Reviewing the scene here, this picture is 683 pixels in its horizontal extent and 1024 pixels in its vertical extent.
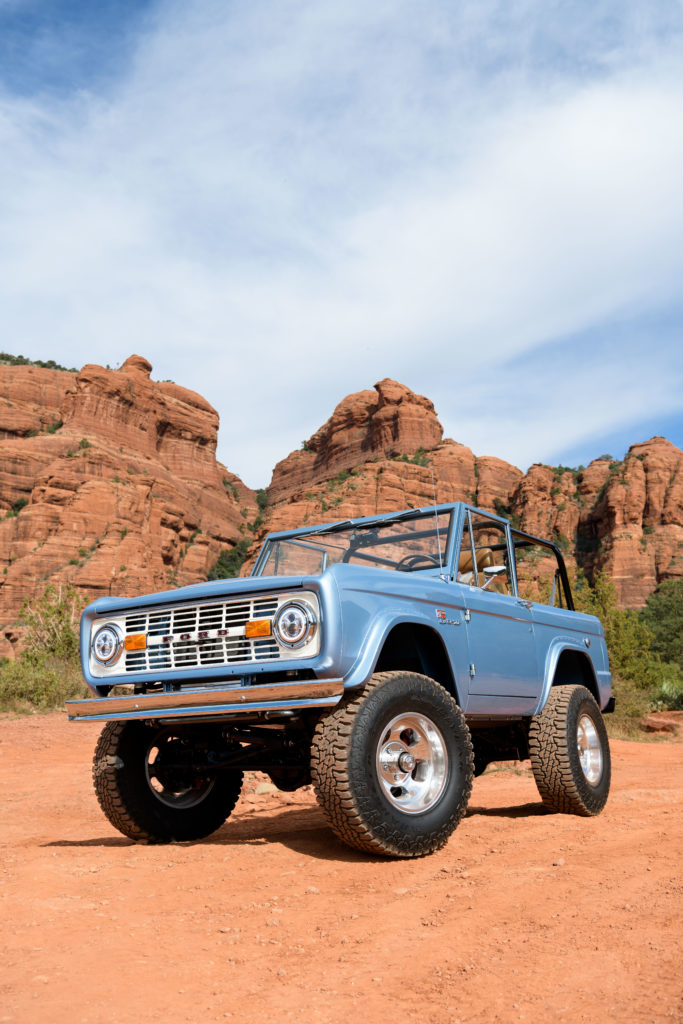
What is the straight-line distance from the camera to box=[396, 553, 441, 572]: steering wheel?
6164 mm

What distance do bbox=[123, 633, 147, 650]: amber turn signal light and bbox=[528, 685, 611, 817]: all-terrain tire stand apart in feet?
10.3

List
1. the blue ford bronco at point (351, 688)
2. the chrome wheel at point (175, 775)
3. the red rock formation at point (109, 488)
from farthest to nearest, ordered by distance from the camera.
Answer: the red rock formation at point (109, 488) → the chrome wheel at point (175, 775) → the blue ford bronco at point (351, 688)

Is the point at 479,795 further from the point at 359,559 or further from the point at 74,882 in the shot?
the point at 74,882

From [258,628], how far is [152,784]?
6.17ft

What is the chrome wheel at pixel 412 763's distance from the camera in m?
4.55

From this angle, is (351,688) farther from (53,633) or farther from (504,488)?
(504,488)

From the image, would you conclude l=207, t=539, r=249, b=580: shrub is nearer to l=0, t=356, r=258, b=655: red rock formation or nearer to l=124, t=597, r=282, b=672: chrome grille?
l=0, t=356, r=258, b=655: red rock formation

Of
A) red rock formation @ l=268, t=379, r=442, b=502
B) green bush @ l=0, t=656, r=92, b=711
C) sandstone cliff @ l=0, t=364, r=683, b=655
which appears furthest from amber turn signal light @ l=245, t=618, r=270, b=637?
red rock formation @ l=268, t=379, r=442, b=502

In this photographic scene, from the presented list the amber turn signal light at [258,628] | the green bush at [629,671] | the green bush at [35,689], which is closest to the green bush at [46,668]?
the green bush at [35,689]

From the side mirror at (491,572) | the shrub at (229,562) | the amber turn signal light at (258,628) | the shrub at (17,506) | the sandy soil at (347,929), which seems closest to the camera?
the sandy soil at (347,929)

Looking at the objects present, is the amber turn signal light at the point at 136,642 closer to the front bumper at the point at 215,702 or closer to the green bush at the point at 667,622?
the front bumper at the point at 215,702

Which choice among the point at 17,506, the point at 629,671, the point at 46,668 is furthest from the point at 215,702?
the point at 17,506

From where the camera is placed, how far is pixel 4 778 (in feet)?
32.1

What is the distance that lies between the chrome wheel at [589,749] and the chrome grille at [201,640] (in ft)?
11.1
